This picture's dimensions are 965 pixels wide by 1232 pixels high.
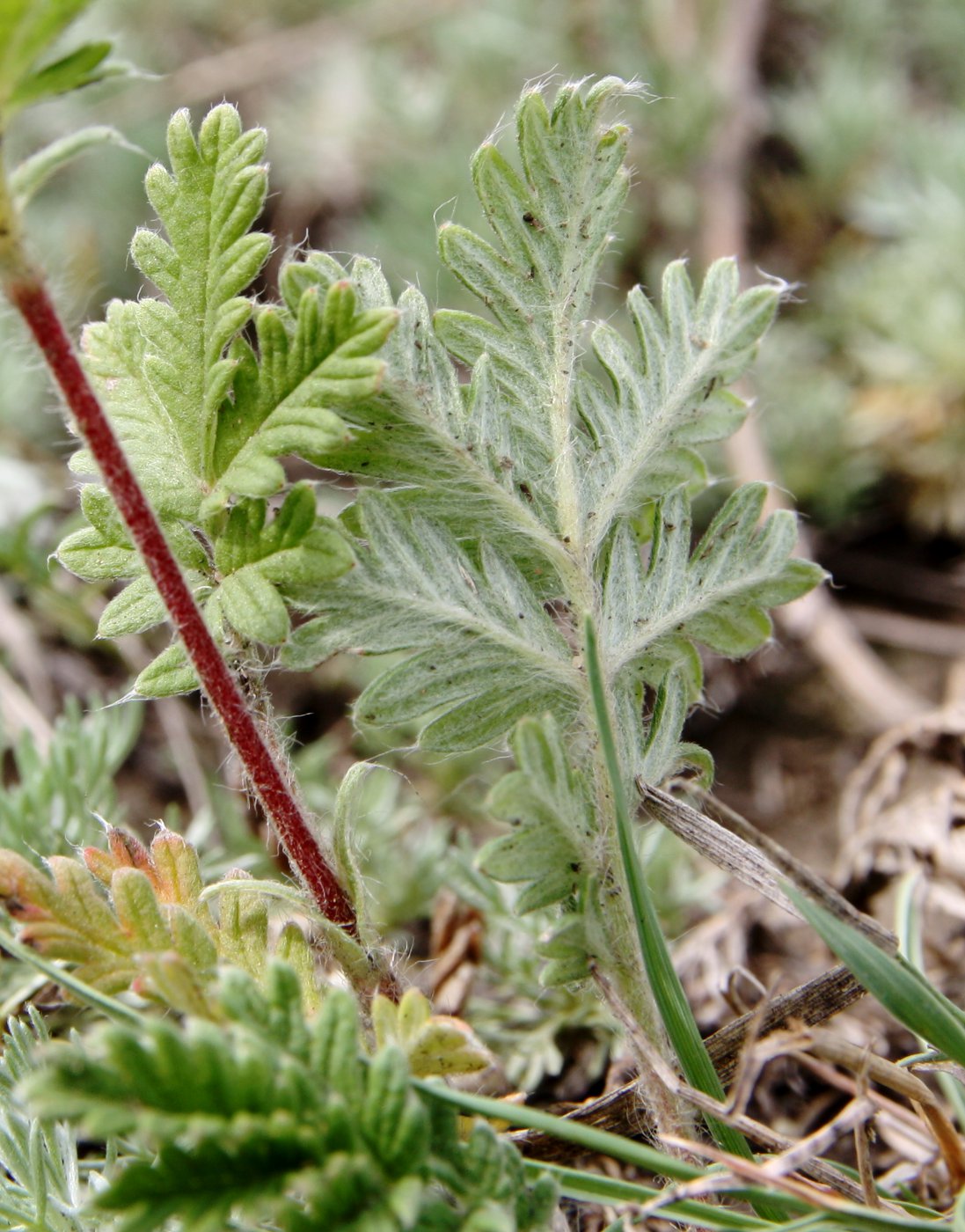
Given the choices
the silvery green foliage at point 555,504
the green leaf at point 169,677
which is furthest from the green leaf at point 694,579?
the green leaf at point 169,677

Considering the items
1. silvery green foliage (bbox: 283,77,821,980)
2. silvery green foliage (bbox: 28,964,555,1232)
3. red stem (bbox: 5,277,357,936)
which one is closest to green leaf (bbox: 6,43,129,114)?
red stem (bbox: 5,277,357,936)

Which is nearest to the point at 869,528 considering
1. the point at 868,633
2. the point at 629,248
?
the point at 868,633

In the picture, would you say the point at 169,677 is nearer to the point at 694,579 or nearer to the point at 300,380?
the point at 300,380

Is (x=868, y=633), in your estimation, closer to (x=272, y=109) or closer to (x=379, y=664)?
(x=379, y=664)

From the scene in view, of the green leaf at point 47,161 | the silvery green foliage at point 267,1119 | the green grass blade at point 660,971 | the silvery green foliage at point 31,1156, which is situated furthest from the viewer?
the silvery green foliage at point 31,1156

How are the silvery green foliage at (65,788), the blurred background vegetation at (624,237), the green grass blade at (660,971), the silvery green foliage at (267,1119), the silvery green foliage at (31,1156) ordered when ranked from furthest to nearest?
the blurred background vegetation at (624,237) → the silvery green foliage at (65,788) → the silvery green foliage at (31,1156) → the green grass blade at (660,971) → the silvery green foliage at (267,1119)

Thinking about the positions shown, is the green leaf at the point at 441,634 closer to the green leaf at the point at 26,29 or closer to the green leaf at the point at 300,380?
the green leaf at the point at 300,380
